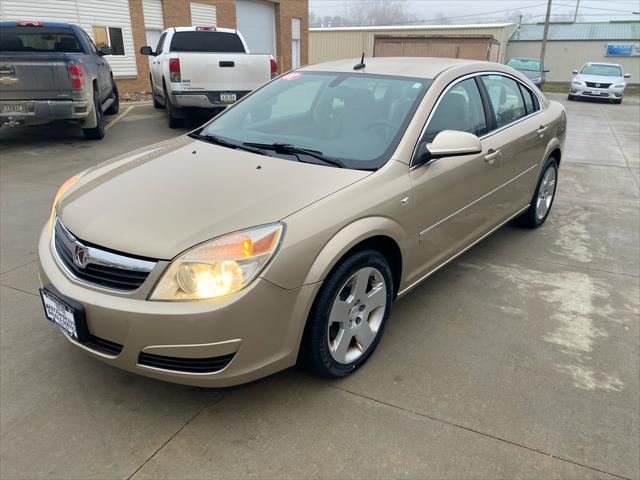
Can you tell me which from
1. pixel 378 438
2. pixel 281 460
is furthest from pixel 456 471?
pixel 281 460

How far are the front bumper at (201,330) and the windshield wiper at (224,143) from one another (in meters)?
1.13

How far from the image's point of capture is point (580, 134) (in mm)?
12125

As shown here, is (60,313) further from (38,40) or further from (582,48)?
(582,48)

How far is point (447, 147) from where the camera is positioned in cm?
293

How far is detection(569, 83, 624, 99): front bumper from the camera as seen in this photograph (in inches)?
810

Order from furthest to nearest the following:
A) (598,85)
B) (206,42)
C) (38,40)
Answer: (598,85) < (206,42) < (38,40)

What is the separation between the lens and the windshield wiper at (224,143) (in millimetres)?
3117

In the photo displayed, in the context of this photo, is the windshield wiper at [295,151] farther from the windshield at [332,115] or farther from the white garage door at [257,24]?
the white garage door at [257,24]

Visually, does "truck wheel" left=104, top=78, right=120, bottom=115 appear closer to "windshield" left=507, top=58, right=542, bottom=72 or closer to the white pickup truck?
the white pickup truck

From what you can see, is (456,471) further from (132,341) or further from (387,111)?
(387,111)

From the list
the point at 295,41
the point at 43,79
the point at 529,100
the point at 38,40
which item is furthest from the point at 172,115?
the point at 295,41

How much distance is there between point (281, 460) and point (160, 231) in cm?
114

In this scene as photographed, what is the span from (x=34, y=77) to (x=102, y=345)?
6.80 m

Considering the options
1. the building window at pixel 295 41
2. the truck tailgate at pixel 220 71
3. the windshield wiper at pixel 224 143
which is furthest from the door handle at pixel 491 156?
the building window at pixel 295 41
